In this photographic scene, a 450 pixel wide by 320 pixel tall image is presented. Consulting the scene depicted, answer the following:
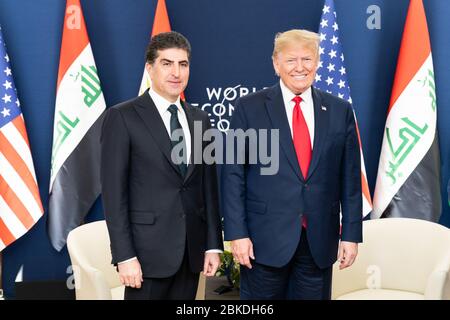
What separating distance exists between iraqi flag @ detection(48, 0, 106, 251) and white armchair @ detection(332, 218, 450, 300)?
1938 mm

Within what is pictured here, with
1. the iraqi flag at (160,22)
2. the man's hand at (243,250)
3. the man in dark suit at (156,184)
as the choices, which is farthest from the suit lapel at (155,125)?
the iraqi flag at (160,22)

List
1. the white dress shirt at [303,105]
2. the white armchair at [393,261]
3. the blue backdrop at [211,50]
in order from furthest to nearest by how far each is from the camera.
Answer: the blue backdrop at [211,50], the white armchair at [393,261], the white dress shirt at [303,105]

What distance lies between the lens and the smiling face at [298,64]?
266 cm

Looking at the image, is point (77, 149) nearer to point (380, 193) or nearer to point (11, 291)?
point (11, 291)

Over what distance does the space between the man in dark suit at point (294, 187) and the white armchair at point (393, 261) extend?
112 cm

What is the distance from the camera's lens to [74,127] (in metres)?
4.51

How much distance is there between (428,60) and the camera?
4543 mm

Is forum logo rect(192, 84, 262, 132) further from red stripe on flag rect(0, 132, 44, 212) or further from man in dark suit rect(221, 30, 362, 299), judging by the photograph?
man in dark suit rect(221, 30, 362, 299)

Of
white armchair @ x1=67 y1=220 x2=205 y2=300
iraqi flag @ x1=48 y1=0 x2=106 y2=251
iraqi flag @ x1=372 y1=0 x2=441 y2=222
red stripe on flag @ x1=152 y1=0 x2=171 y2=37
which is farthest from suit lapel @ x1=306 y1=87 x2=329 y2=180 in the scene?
iraqi flag @ x1=48 y1=0 x2=106 y2=251

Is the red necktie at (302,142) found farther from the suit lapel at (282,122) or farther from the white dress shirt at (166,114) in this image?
the white dress shirt at (166,114)

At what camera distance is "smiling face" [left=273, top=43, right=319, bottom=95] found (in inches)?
105

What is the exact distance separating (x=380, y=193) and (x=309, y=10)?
1469 mm

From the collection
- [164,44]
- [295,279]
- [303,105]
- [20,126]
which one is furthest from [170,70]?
[20,126]

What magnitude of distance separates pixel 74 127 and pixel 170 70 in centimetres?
216
